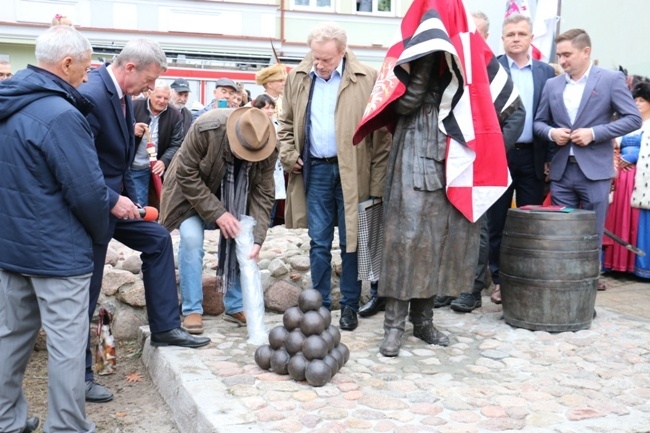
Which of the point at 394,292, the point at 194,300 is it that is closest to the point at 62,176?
the point at 194,300

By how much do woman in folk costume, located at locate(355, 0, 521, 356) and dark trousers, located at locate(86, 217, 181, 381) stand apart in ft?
4.25

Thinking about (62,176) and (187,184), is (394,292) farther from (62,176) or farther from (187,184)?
(62,176)

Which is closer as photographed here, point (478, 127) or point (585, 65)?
point (478, 127)

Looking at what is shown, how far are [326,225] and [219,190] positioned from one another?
783 millimetres

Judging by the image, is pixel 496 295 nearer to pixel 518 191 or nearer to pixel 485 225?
pixel 485 225

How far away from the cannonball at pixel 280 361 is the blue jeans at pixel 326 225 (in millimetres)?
1122

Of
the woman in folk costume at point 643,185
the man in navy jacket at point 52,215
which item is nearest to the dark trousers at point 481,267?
the woman in folk costume at point 643,185

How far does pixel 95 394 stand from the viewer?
164 inches

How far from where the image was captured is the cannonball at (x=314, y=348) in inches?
157

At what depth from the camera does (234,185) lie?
4863 millimetres

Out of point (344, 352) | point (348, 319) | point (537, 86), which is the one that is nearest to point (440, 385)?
point (344, 352)

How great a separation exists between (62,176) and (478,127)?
8.17ft

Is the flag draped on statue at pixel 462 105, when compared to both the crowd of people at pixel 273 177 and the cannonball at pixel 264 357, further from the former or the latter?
the cannonball at pixel 264 357

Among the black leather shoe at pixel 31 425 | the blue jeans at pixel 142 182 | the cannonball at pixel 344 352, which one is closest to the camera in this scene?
the black leather shoe at pixel 31 425
